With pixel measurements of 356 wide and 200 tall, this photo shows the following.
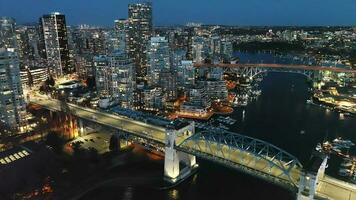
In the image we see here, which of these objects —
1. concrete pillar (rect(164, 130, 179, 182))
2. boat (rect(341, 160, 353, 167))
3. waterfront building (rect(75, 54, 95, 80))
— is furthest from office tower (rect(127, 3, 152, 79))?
boat (rect(341, 160, 353, 167))

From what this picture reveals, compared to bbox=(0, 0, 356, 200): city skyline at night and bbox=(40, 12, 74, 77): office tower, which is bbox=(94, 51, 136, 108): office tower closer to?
A: bbox=(0, 0, 356, 200): city skyline at night

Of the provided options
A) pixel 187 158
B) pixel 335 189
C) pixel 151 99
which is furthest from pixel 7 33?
pixel 335 189

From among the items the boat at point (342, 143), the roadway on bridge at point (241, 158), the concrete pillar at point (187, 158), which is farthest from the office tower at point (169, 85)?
the boat at point (342, 143)

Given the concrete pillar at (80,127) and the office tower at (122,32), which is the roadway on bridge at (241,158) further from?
the office tower at (122,32)

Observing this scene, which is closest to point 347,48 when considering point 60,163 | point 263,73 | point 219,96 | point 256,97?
point 263,73

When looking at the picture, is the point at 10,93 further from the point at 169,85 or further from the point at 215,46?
the point at 215,46

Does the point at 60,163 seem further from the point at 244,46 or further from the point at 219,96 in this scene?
the point at 244,46
